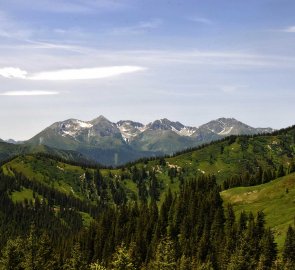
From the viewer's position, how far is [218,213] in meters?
177

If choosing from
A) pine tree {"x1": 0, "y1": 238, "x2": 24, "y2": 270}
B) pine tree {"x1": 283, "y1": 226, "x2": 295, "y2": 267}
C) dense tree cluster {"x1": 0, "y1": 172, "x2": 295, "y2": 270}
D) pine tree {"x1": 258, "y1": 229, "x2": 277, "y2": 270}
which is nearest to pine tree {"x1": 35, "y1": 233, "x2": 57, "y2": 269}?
dense tree cluster {"x1": 0, "y1": 172, "x2": 295, "y2": 270}

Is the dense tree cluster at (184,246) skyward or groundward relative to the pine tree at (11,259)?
groundward

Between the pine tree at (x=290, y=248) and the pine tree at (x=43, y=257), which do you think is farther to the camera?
the pine tree at (x=290, y=248)

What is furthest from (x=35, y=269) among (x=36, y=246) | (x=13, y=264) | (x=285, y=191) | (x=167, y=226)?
(x=285, y=191)

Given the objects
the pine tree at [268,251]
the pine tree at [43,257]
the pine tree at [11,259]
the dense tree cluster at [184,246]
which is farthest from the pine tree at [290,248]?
the pine tree at [11,259]

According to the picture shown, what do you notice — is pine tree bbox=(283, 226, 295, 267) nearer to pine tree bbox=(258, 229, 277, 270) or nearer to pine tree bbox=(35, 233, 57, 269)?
pine tree bbox=(258, 229, 277, 270)

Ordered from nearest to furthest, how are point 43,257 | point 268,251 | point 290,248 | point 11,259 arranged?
point 11,259 < point 43,257 < point 290,248 < point 268,251

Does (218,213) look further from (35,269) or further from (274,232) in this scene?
(35,269)

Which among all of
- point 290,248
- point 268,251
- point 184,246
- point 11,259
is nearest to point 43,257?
point 11,259

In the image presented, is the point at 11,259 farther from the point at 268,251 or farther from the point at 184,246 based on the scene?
the point at 268,251

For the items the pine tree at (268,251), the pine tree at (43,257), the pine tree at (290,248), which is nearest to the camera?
the pine tree at (43,257)

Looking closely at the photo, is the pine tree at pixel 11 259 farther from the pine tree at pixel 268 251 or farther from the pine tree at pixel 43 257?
the pine tree at pixel 268 251

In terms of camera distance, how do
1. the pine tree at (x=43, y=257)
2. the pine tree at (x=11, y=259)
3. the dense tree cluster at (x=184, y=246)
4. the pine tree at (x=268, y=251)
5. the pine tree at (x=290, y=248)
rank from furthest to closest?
the pine tree at (x=268, y=251) → the pine tree at (x=290, y=248) → the pine tree at (x=43, y=257) → the dense tree cluster at (x=184, y=246) → the pine tree at (x=11, y=259)

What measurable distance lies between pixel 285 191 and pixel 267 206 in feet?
50.7
